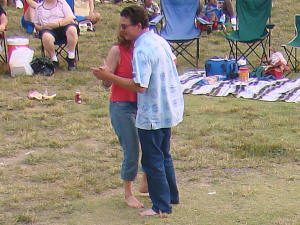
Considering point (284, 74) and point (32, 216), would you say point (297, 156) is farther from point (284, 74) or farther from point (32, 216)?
point (284, 74)

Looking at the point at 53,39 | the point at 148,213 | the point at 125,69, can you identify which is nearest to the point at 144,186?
the point at 148,213

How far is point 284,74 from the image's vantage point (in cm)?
870

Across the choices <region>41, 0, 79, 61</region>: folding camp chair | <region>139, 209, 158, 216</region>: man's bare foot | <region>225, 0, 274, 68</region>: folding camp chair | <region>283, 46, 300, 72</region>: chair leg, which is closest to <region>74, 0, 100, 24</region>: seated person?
<region>41, 0, 79, 61</region>: folding camp chair

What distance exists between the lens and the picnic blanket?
294 inches

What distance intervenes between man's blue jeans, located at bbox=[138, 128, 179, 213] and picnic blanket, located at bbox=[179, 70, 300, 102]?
348 cm

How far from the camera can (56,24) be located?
873cm

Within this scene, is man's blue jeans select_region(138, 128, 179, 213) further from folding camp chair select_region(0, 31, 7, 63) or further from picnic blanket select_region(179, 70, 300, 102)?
folding camp chair select_region(0, 31, 7, 63)

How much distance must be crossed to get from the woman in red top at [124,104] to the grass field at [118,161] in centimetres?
40

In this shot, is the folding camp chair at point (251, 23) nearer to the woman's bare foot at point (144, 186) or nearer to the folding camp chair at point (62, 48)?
the folding camp chair at point (62, 48)

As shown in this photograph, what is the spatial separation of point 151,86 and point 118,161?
5.24 ft

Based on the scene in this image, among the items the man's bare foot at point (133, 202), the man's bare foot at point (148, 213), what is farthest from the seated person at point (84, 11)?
the man's bare foot at point (148, 213)

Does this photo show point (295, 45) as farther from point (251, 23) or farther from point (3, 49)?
point (3, 49)

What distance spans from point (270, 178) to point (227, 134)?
1183 millimetres

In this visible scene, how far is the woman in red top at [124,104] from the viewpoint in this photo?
398 cm
